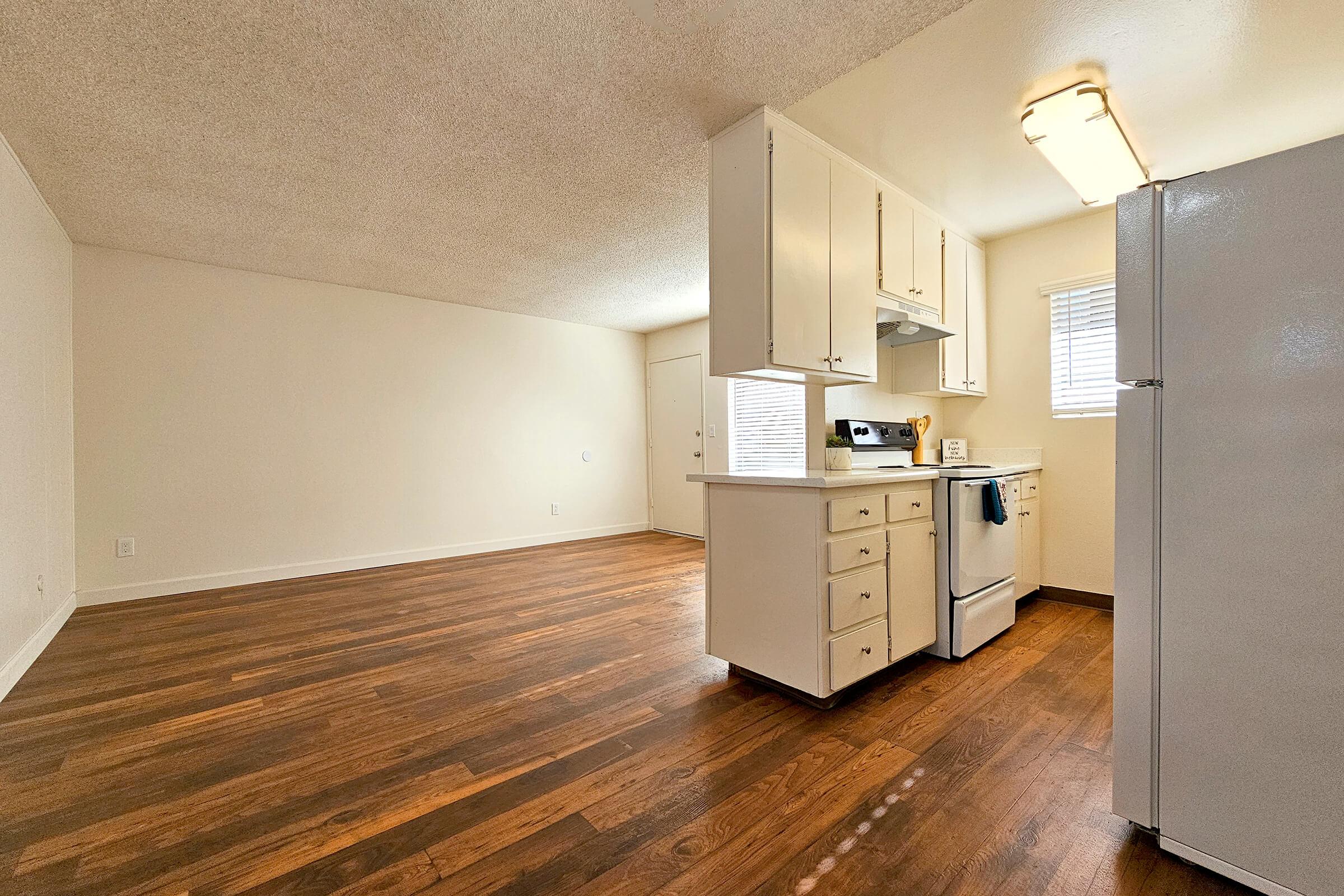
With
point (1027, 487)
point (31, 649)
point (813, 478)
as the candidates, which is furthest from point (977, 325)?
point (31, 649)

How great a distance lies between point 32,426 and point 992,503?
4.99 m

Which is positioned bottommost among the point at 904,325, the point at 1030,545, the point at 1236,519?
the point at 1030,545

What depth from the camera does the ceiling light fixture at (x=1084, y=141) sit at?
2.35 metres

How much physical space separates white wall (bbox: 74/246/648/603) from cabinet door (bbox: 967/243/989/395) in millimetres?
3917

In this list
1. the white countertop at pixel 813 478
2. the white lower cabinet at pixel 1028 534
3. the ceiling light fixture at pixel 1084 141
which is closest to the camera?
the white countertop at pixel 813 478

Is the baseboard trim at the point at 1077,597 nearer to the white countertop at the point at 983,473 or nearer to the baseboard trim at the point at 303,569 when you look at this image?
the white countertop at the point at 983,473

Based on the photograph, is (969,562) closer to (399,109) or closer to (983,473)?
(983,473)

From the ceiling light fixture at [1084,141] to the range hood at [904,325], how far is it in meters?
0.92

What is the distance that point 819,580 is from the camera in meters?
2.14

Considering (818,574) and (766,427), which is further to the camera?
(766,427)

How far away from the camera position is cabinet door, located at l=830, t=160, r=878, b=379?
8.83ft

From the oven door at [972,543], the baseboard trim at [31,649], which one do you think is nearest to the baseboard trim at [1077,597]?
the oven door at [972,543]

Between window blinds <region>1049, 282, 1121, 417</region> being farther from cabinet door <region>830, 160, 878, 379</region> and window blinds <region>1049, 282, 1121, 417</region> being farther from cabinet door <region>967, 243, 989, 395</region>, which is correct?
cabinet door <region>830, 160, 878, 379</region>

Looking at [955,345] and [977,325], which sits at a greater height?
[977,325]
